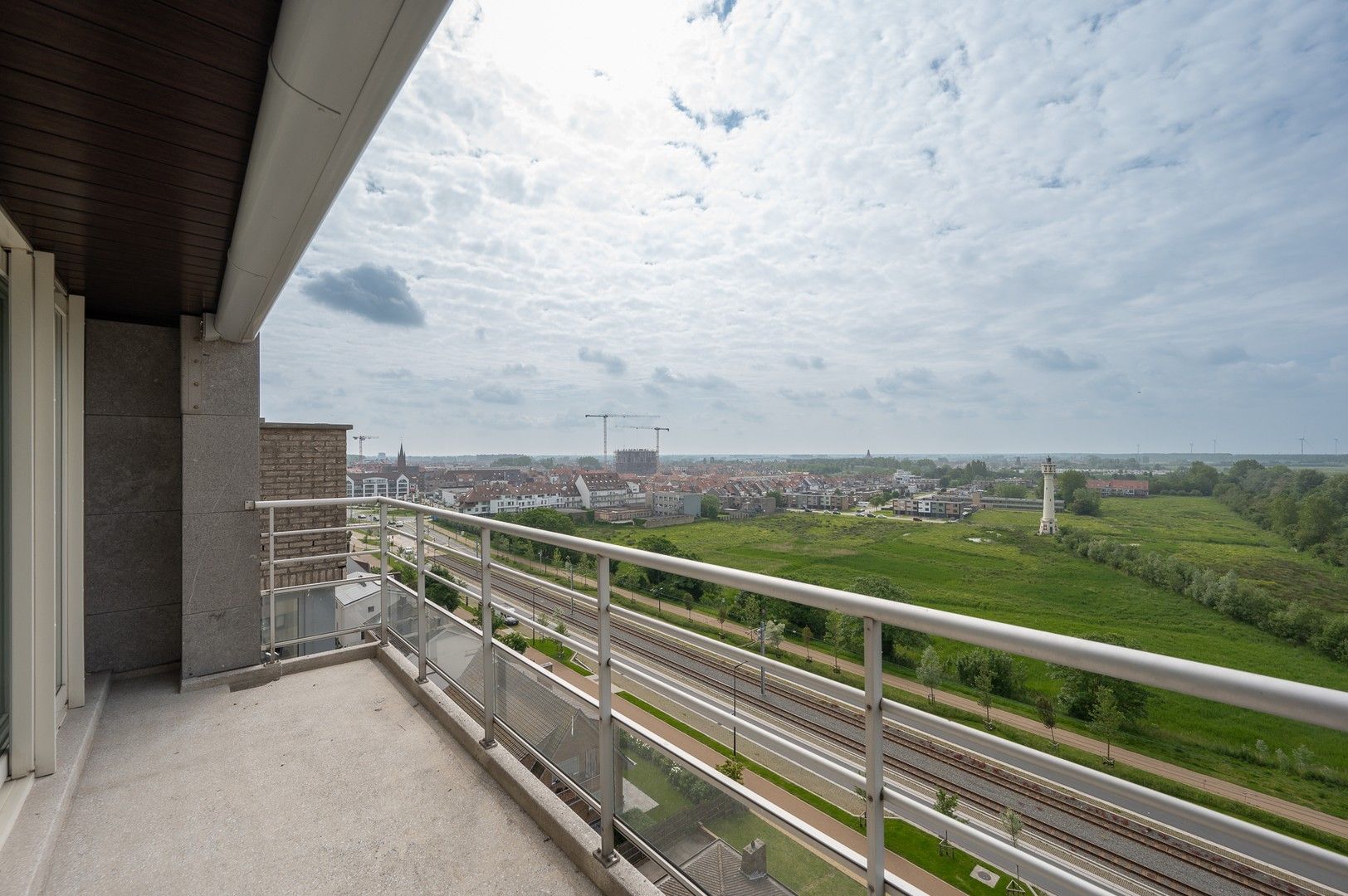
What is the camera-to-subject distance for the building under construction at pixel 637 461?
18414 mm

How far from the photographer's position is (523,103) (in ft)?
24.8

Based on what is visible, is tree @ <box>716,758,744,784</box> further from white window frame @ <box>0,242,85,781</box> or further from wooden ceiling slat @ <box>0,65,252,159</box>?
white window frame @ <box>0,242,85,781</box>

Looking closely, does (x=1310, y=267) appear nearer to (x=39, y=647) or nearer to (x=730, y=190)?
(x=730, y=190)

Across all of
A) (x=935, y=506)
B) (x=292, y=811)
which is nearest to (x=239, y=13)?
(x=292, y=811)

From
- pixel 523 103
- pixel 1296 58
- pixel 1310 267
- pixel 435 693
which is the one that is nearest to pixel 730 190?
pixel 1296 58

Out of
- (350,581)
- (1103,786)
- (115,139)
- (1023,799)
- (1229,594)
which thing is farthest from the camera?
(1229,594)

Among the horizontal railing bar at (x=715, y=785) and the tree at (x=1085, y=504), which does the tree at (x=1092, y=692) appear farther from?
the tree at (x=1085, y=504)

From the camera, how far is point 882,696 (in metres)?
1.08

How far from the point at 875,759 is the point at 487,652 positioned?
1.91 meters

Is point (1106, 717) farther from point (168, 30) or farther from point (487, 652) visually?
point (168, 30)

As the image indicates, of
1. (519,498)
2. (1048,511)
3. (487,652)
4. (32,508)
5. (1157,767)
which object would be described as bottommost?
(1048,511)

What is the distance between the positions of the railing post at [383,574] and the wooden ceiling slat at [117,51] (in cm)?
270

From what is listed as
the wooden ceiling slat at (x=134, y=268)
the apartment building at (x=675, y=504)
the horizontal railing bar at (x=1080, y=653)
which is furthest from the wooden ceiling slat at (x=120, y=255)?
the apartment building at (x=675, y=504)

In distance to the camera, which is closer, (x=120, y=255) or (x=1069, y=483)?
(x=120, y=255)
